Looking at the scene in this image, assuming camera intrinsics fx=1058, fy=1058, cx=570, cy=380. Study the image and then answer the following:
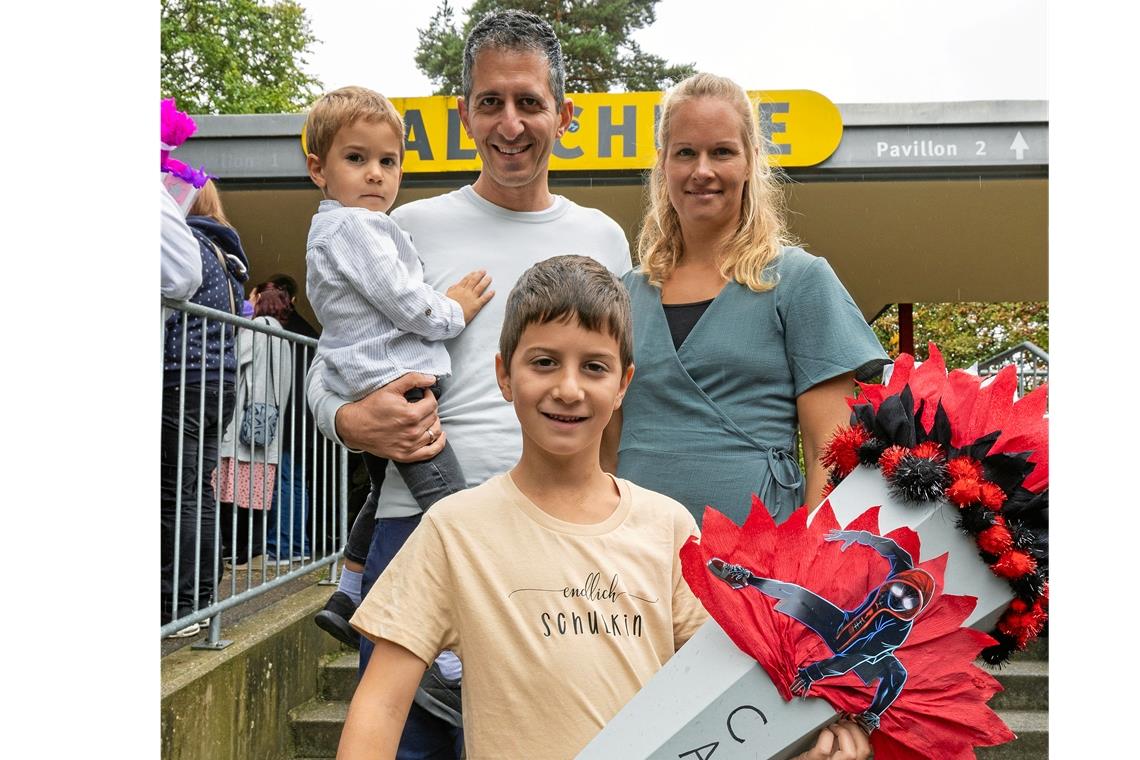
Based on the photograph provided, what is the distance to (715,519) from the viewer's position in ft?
3.18

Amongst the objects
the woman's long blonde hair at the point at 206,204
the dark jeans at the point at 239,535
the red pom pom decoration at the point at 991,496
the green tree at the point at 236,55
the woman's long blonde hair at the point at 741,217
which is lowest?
the dark jeans at the point at 239,535

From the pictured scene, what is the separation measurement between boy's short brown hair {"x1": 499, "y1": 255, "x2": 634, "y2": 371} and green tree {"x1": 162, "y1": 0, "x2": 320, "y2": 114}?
13907 mm

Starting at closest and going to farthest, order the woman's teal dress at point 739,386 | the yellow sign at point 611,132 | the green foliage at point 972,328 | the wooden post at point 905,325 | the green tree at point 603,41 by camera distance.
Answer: the woman's teal dress at point 739,386 < the yellow sign at point 611,132 < the wooden post at point 905,325 < the green foliage at point 972,328 < the green tree at point 603,41

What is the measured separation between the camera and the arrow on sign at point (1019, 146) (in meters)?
5.20

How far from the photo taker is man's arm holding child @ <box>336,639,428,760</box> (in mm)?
1028

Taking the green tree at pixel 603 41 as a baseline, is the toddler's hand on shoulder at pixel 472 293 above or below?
below

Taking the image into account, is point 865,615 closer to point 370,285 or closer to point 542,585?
point 542,585

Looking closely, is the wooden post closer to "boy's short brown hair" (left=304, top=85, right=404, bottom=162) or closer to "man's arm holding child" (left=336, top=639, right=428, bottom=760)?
"boy's short brown hair" (left=304, top=85, right=404, bottom=162)

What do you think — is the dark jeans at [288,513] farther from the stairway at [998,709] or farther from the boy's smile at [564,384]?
the boy's smile at [564,384]

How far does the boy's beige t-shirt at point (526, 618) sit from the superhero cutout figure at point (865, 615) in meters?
0.18

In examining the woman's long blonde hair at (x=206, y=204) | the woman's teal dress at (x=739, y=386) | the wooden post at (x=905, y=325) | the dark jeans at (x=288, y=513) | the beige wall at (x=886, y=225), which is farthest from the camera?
the wooden post at (x=905, y=325)

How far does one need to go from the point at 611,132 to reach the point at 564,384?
13.7 ft

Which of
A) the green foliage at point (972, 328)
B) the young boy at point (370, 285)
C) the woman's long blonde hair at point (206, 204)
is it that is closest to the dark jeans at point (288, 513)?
the woman's long blonde hair at point (206, 204)

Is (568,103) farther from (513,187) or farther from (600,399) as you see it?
(600,399)
